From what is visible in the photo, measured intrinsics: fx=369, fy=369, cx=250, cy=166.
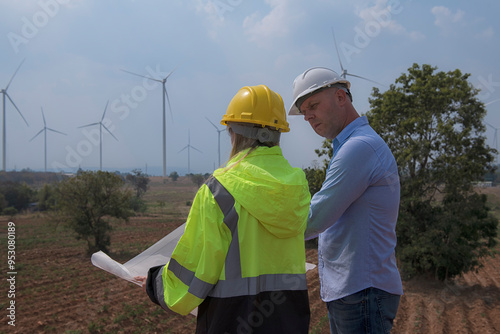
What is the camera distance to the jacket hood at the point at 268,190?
5.94ft

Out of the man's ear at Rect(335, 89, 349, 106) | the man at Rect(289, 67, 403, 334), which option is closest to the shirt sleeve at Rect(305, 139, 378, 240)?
the man at Rect(289, 67, 403, 334)

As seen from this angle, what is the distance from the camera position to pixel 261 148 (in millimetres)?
2035

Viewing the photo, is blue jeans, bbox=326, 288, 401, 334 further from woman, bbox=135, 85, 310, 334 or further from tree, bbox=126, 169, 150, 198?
tree, bbox=126, 169, 150, 198

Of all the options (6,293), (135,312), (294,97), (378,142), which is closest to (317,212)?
(378,142)

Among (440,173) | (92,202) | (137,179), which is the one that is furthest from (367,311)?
(137,179)

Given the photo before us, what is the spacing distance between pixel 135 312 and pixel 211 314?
793 cm

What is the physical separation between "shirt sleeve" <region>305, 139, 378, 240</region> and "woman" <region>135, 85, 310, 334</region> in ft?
0.41

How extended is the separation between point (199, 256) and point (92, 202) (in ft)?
58.4

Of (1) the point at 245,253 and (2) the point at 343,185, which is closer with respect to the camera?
(1) the point at 245,253

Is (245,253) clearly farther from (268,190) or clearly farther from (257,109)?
(257,109)

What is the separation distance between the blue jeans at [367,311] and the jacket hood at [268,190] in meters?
0.55

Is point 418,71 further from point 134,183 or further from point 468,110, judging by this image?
point 134,183

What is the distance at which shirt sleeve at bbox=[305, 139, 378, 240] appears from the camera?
2.08m

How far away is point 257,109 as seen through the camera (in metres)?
2.15
